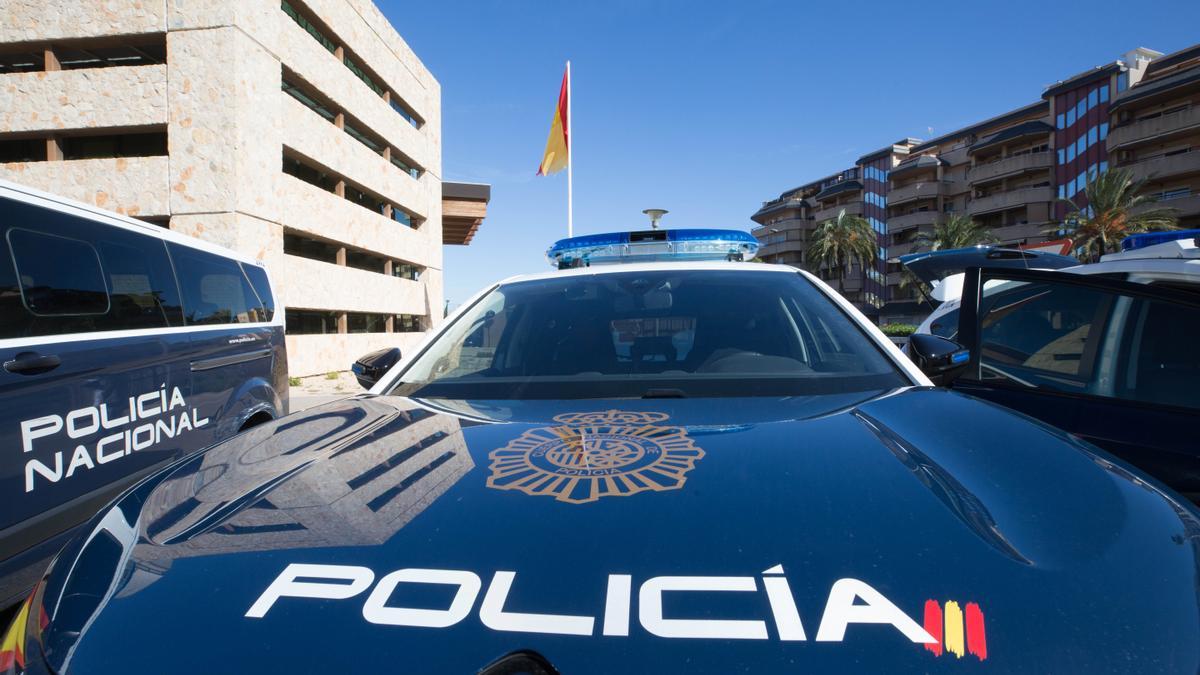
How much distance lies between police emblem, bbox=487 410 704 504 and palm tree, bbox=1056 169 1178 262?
4665 cm

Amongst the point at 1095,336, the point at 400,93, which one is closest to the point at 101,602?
the point at 1095,336

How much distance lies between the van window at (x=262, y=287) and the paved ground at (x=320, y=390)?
19.6ft

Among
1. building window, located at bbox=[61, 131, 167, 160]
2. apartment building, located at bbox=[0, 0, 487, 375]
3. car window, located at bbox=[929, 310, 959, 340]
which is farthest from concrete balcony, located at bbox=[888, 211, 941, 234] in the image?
car window, located at bbox=[929, 310, 959, 340]

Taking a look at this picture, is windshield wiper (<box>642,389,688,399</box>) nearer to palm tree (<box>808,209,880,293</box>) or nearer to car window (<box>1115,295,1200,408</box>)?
car window (<box>1115,295,1200,408</box>)

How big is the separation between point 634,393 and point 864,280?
74.0m

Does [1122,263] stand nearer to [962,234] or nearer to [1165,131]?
[1165,131]

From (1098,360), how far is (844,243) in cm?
6435

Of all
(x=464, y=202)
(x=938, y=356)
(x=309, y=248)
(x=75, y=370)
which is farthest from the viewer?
(x=464, y=202)

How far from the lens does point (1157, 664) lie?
741 mm

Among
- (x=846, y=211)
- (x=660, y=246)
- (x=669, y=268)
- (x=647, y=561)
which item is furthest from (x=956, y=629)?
(x=846, y=211)

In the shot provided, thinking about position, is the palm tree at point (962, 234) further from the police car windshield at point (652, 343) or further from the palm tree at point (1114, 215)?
the police car windshield at point (652, 343)

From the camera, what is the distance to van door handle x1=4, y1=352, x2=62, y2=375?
2.58m

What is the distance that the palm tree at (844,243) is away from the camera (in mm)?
62281

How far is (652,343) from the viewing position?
2209 mm
